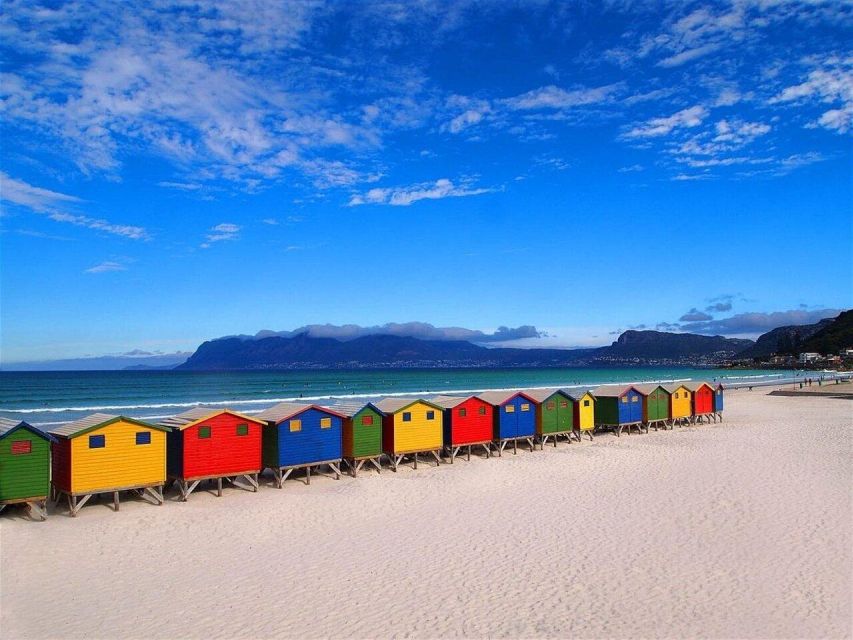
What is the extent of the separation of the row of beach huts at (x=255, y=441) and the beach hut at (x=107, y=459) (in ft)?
0.08

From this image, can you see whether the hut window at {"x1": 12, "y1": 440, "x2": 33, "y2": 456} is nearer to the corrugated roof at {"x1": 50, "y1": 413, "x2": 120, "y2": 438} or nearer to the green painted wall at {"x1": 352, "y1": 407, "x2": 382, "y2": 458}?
the corrugated roof at {"x1": 50, "y1": 413, "x2": 120, "y2": 438}

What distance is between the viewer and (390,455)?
22.8m

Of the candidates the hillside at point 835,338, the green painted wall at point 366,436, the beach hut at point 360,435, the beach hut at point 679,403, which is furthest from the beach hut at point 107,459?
the hillside at point 835,338

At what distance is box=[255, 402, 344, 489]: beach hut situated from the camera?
19.7 m

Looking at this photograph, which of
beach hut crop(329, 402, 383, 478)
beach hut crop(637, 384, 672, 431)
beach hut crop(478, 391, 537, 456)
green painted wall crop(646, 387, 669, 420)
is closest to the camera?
beach hut crop(329, 402, 383, 478)

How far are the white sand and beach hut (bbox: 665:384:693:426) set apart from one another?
13230 mm

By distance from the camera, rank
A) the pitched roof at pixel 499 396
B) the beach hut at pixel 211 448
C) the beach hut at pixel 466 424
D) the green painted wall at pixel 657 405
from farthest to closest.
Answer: the green painted wall at pixel 657 405 < the pitched roof at pixel 499 396 < the beach hut at pixel 466 424 < the beach hut at pixel 211 448

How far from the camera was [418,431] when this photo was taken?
23.2 m

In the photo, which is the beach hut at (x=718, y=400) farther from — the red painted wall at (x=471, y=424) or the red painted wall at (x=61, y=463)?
the red painted wall at (x=61, y=463)

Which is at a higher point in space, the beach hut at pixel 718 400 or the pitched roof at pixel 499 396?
the pitched roof at pixel 499 396

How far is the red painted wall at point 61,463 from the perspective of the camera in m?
16.0

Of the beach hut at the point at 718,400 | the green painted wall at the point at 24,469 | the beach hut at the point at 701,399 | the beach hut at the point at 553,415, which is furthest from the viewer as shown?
the beach hut at the point at 718,400

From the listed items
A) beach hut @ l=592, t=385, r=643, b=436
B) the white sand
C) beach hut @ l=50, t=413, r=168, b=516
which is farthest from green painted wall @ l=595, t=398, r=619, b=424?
beach hut @ l=50, t=413, r=168, b=516

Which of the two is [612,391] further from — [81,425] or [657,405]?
[81,425]
